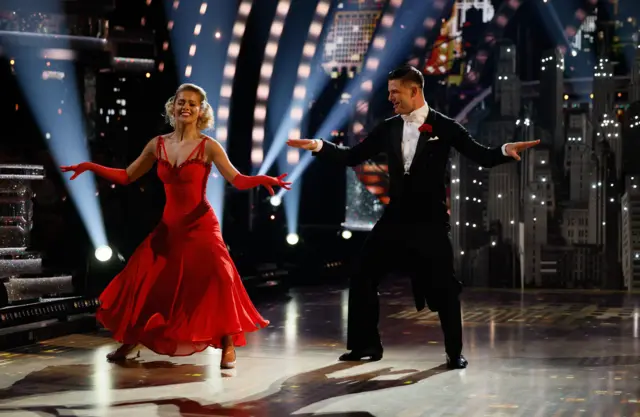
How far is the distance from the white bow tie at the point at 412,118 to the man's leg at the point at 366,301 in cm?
68

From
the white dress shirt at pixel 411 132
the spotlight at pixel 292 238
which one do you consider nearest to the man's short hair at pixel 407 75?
the white dress shirt at pixel 411 132

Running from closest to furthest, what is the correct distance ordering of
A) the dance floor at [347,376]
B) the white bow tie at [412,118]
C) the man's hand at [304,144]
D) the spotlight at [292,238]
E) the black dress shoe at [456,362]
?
the dance floor at [347,376], the man's hand at [304,144], the black dress shoe at [456,362], the white bow tie at [412,118], the spotlight at [292,238]

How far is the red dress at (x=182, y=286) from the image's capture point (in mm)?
6301

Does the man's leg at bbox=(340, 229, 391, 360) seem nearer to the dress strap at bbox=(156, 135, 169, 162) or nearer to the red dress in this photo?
the red dress

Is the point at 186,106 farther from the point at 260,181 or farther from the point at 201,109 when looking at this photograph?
the point at 260,181

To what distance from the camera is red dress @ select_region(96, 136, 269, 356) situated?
6.30 m

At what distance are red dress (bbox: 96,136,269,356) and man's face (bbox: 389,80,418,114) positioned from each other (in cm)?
117

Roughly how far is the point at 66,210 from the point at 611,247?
6558 millimetres

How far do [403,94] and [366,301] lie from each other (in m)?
1.26

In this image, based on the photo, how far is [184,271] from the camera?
644 cm

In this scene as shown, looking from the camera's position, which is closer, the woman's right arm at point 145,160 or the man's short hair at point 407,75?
the man's short hair at point 407,75

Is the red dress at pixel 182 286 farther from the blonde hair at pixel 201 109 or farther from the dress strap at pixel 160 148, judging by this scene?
the blonde hair at pixel 201 109

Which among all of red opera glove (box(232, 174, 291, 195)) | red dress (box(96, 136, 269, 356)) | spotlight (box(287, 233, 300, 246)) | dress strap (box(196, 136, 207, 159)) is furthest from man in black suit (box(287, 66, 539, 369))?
spotlight (box(287, 233, 300, 246))

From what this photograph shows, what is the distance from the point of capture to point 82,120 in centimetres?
1242
